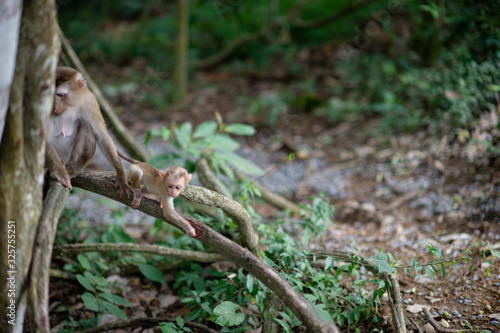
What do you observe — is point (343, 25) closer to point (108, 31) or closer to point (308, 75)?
point (308, 75)

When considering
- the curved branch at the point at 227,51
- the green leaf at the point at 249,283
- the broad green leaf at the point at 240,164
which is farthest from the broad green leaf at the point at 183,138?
the curved branch at the point at 227,51

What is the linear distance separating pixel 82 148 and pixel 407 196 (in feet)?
10.9

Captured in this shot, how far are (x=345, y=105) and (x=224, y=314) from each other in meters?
5.28

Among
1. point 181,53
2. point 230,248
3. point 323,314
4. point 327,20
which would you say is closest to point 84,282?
point 230,248

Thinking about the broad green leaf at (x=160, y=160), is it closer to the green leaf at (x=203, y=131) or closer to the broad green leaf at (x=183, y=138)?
the broad green leaf at (x=183, y=138)

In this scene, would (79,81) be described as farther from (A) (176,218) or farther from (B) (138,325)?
(B) (138,325)

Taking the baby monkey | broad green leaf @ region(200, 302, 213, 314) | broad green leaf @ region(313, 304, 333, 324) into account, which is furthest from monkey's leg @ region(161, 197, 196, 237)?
Answer: broad green leaf @ region(313, 304, 333, 324)

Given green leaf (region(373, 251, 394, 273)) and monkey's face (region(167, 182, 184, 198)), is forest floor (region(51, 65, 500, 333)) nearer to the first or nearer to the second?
green leaf (region(373, 251, 394, 273))

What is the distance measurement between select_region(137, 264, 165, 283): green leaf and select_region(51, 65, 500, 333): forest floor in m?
1.35

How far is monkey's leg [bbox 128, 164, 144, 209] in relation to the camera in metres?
2.40

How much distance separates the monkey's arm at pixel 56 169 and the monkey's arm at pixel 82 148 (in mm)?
303

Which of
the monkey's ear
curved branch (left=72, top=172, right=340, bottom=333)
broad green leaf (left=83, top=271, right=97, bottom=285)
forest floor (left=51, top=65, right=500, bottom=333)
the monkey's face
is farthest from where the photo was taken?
broad green leaf (left=83, top=271, right=97, bottom=285)

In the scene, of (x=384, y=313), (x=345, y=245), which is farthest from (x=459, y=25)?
(x=384, y=313)

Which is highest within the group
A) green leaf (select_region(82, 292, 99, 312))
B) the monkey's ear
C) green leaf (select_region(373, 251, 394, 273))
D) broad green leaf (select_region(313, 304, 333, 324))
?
the monkey's ear
